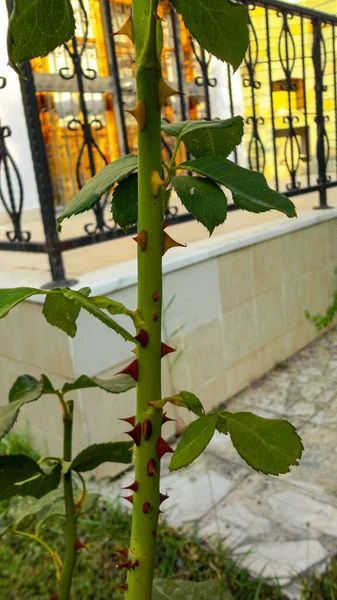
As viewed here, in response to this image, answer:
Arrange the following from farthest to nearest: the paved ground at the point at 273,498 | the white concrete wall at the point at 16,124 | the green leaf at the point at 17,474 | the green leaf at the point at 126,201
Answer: the white concrete wall at the point at 16,124
the paved ground at the point at 273,498
the green leaf at the point at 17,474
the green leaf at the point at 126,201

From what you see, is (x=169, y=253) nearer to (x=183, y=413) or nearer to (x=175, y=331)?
(x=175, y=331)

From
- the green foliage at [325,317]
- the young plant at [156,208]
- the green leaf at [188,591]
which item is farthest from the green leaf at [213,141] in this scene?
the green foliage at [325,317]

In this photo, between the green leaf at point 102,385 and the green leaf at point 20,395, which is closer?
the green leaf at point 20,395

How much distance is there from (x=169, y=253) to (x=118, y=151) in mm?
4508

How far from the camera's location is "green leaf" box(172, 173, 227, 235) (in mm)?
507

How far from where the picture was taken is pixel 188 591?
767 millimetres

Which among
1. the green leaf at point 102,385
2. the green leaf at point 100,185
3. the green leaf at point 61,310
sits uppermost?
the green leaf at point 100,185

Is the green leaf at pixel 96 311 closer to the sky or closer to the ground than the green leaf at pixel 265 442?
closer to the sky

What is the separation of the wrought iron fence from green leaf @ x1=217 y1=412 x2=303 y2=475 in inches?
58.5

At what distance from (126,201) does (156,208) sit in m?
0.10

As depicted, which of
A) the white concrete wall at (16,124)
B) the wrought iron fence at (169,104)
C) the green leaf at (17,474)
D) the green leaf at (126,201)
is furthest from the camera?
the white concrete wall at (16,124)

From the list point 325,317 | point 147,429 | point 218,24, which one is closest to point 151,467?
point 147,429

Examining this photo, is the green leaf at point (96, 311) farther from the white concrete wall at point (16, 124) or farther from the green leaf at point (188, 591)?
the white concrete wall at point (16, 124)

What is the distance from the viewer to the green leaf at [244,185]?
466 millimetres
